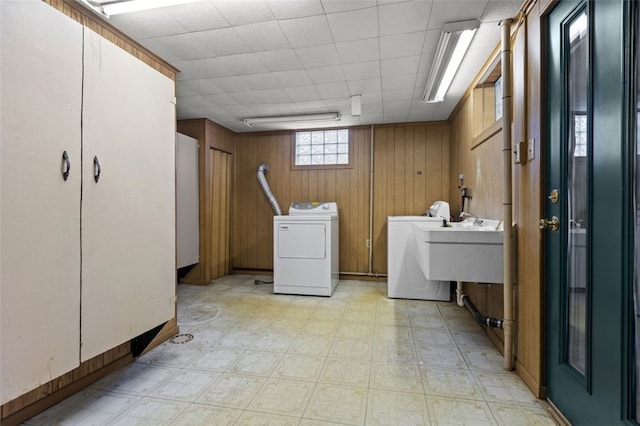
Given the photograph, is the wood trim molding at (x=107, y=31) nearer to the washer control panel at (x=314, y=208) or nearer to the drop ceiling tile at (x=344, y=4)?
the drop ceiling tile at (x=344, y=4)

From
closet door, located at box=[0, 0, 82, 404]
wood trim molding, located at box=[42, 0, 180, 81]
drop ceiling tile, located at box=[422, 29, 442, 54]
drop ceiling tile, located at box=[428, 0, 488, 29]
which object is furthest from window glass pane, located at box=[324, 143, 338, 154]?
closet door, located at box=[0, 0, 82, 404]

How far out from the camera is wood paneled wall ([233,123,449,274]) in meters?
4.22

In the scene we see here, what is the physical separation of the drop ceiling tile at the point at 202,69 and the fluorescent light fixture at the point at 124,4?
29.3 inches

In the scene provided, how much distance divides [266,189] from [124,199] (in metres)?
2.88

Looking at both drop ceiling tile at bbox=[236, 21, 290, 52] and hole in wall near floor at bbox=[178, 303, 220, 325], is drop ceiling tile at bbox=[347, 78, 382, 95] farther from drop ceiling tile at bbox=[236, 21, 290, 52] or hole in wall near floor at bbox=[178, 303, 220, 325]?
hole in wall near floor at bbox=[178, 303, 220, 325]

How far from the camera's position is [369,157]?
172 inches

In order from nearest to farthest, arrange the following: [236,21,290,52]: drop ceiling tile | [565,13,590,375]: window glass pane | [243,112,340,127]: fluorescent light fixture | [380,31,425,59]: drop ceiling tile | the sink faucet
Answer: [565,13,590,375]: window glass pane, [236,21,290,52]: drop ceiling tile, [380,31,425,59]: drop ceiling tile, the sink faucet, [243,112,340,127]: fluorescent light fixture

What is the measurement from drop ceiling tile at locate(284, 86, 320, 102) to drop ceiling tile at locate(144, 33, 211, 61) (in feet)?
3.06

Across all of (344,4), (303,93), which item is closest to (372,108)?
(303,93)

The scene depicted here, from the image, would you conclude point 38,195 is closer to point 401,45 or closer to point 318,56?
point 318,56

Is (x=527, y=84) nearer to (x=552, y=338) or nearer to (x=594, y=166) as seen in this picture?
(x=594, y=166)

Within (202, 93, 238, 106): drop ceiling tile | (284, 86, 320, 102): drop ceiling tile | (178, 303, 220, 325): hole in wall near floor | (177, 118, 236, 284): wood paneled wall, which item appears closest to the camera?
(178, 303, 220, 325): hole in wall near floor

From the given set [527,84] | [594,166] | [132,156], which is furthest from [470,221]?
[132,156]

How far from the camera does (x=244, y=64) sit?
2.51 metres
